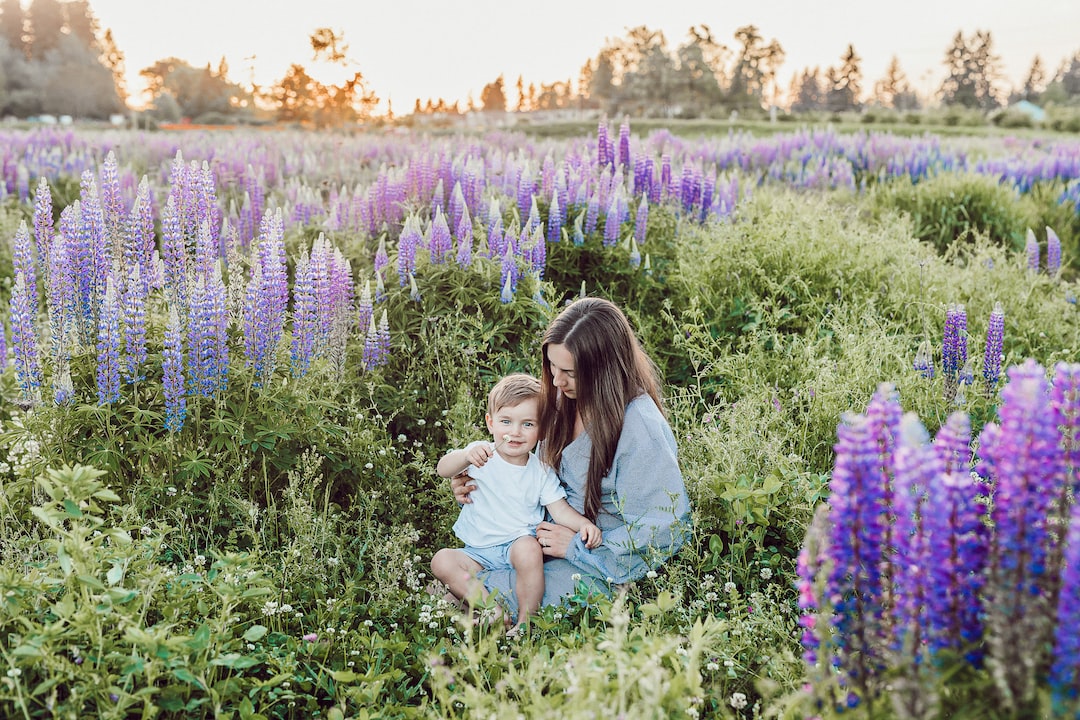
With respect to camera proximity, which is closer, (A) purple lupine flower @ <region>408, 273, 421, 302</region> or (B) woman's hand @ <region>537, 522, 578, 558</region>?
(B) woman's hand @ <region>537, 522, 578, 558</region>

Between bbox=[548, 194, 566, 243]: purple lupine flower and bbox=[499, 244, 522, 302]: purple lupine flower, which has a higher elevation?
bbox=[548, 194, 566, 243]: purple lupine flower

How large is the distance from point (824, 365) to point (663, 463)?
5.59ft

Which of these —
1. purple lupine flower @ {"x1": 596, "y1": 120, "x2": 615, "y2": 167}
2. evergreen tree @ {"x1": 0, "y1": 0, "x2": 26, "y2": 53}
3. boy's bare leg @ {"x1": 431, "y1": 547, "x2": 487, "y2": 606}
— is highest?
evergreen tree @ {"x1": 0, "y1": 0, "x2": 26, "y2": 53}

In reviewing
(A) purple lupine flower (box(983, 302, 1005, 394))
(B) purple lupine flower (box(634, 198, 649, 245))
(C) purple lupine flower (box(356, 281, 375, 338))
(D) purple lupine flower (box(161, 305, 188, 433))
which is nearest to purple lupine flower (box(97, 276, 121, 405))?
(D) purple lupine flower (box(161, 305, 188, 433))

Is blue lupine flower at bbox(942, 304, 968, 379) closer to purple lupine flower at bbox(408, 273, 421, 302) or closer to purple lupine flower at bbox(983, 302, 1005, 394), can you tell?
purple lupine flower at bbox(983, 302, 1005, 394)

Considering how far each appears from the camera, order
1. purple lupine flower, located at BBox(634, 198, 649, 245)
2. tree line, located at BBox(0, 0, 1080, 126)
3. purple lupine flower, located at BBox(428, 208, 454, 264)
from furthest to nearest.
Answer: tree line, located at BBox(0, 0, 1080, 126) < purple lupine flower, located at BBox(634, 198, 649, 245) < purple lupine flower, located at BBox(428, 208, 454, 264)

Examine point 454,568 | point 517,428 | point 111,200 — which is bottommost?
point 454,568

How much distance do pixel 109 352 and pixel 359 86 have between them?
71.7 ft

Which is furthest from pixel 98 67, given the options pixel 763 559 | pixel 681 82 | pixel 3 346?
pixel 763 559

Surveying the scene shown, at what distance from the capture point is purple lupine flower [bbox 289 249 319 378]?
4141mm

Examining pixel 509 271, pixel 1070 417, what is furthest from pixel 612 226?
pixel 1070 417

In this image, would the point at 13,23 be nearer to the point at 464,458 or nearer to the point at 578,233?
the point at 578,233

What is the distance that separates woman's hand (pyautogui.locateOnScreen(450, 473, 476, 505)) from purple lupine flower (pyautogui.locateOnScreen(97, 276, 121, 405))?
1.46 meters

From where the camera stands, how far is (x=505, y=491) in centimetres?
372
